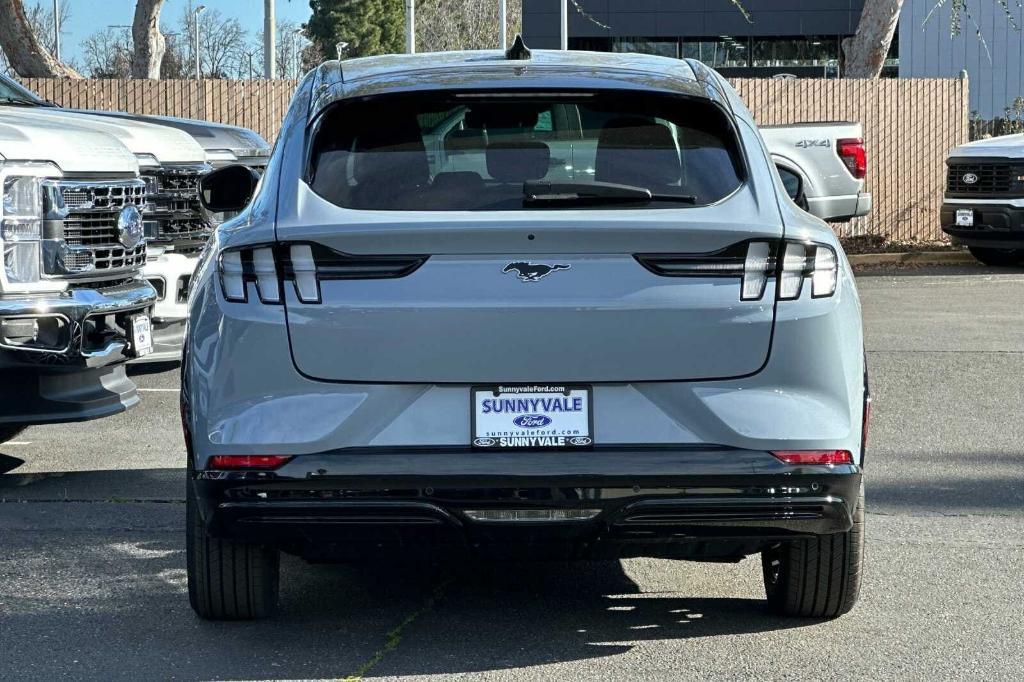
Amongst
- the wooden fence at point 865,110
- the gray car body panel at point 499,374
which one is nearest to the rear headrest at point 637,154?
the gray car body panel at point 499,374

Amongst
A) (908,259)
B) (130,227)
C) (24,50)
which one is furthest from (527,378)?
(24,50)

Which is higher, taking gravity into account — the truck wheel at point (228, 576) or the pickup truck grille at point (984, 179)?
the pickup truck grille at point (984, 179)

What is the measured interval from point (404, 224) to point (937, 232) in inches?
686

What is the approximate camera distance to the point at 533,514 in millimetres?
4301

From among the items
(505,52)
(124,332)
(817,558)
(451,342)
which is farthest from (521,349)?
(124,332)

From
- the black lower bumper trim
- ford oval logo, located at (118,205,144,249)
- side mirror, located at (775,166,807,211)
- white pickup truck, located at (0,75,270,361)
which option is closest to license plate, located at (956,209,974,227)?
side mirror, located at (775,166,807,211)

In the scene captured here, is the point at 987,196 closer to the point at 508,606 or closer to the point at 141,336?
the point at 141,336

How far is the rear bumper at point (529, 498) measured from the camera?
4.20 metres

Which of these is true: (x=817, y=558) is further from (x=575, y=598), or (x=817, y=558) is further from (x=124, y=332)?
(x=124, y=332)

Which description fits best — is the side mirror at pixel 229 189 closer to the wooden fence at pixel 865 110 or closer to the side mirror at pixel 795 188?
the side mirror at pixel 795 188

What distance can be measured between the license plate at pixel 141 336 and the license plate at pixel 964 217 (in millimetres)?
12098

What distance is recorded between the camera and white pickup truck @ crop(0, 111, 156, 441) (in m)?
6.70

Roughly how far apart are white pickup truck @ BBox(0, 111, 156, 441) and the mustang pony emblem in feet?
10.3

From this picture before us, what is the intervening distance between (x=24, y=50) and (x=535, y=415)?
56.4ft
